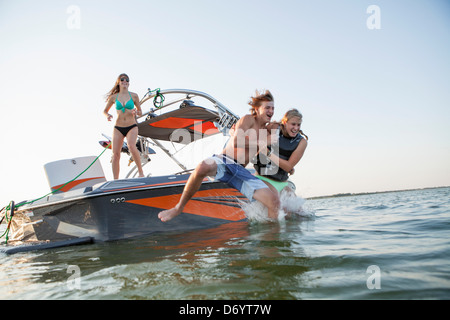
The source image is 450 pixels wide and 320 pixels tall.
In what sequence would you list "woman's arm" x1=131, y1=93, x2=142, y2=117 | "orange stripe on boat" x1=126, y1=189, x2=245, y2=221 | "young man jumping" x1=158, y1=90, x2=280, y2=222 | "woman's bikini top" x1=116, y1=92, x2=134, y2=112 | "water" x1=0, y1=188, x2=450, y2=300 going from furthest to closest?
1. "woman's arm" x1=131, y1=93, x2=142, y2=117
2. "woman's bikini top" x1=116, y1=92, x2=134, y2=112
3. "orange stripe on boat" x1=126, y1=189, x2=245, y2=221
4. "young man jumping" x1=158, y1=90, x2=280, y2=222
5. "water" x1=0, y1=188, x2=450, y2=300

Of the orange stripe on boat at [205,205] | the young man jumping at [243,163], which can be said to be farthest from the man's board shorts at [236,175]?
the orange stripe on boat at [205,205]

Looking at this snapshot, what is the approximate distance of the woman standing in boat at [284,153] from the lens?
452 cm

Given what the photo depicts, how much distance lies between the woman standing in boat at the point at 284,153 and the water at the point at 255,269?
1264 mm

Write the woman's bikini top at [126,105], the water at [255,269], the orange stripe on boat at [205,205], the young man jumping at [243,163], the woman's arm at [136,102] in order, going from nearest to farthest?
the water at [255,269], the young man jumping at [243,163], the orange stripe on boat at [205,205], the woman's bikini top at [126,105], the woman's arm at [136,102]

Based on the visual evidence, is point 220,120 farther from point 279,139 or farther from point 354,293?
point 354,293

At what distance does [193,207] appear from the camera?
4.76m

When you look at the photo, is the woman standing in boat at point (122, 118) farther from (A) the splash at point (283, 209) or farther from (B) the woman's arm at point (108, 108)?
(A) the splash at point (283, 209)

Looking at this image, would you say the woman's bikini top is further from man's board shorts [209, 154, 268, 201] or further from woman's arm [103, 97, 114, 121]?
man's board shorts [209, 154, 268, 201]

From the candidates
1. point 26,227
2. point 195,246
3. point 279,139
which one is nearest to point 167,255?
point 195,246

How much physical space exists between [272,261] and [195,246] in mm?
1201

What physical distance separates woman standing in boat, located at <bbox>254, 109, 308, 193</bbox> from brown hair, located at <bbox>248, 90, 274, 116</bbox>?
629mm

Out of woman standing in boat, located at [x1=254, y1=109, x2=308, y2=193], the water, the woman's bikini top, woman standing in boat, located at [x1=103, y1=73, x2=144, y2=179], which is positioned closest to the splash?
woman standing in boat, located at [x1=254, y1=109, x2=308, y2=193]

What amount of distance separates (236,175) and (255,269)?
1910mm

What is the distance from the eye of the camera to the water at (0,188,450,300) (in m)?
1.77
